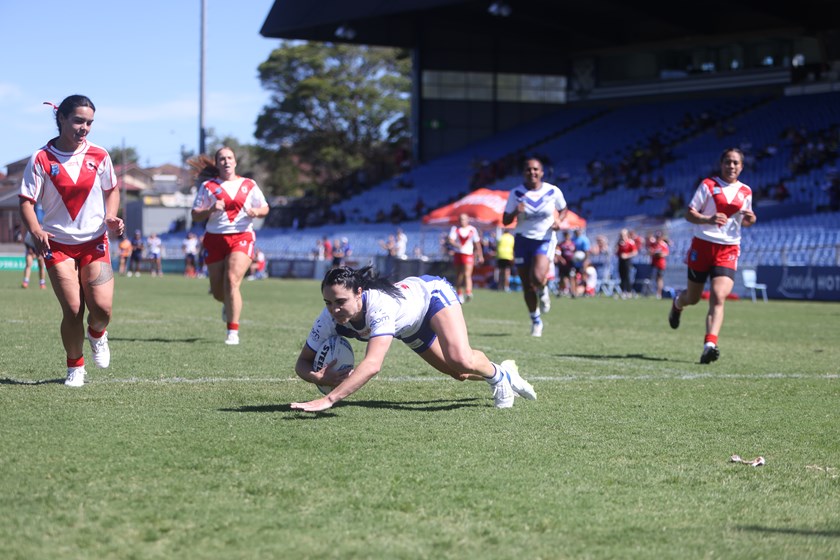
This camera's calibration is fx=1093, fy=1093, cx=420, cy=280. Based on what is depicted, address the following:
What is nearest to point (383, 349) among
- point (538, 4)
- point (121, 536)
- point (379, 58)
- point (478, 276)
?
point (121, 536)

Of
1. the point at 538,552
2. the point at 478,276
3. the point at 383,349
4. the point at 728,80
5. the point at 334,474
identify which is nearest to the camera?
the point at 538,552

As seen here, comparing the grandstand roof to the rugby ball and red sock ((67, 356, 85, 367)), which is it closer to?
red sock ((67, 356, 85, 367))

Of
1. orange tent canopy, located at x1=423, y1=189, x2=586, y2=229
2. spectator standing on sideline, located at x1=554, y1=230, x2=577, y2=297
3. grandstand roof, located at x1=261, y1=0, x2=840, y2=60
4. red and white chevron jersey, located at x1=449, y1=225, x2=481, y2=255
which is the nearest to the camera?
red and white chevron jersey, located at x1=449, y1=225, x2=481, y2=255

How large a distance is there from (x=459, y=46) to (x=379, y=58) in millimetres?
22081

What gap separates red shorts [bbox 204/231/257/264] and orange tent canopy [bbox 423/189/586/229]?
19570 mm

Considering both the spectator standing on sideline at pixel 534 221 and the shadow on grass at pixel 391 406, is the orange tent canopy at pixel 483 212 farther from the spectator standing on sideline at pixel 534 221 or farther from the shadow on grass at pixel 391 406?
the shadow on grass at pixel 391 406

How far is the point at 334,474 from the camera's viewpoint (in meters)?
5.02

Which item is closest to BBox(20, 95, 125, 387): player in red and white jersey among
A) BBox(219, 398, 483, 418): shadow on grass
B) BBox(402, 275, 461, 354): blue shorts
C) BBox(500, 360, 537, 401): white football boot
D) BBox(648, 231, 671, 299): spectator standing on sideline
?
BBox(219, 398, 483, 418): shadow on grass

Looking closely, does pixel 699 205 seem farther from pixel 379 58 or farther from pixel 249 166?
pixel 249 166

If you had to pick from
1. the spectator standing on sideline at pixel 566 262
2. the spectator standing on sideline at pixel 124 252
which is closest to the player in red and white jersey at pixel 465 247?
the spectator standing on sideline at pixel 566 262

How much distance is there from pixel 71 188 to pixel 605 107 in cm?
4674

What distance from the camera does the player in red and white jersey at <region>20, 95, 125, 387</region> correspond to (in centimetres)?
754

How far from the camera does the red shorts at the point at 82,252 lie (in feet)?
25.3

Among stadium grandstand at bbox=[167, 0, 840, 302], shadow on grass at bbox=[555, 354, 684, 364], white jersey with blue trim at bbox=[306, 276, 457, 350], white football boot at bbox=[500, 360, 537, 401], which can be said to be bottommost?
shadow on grass at bbox=[555, 354, 684, 364]
